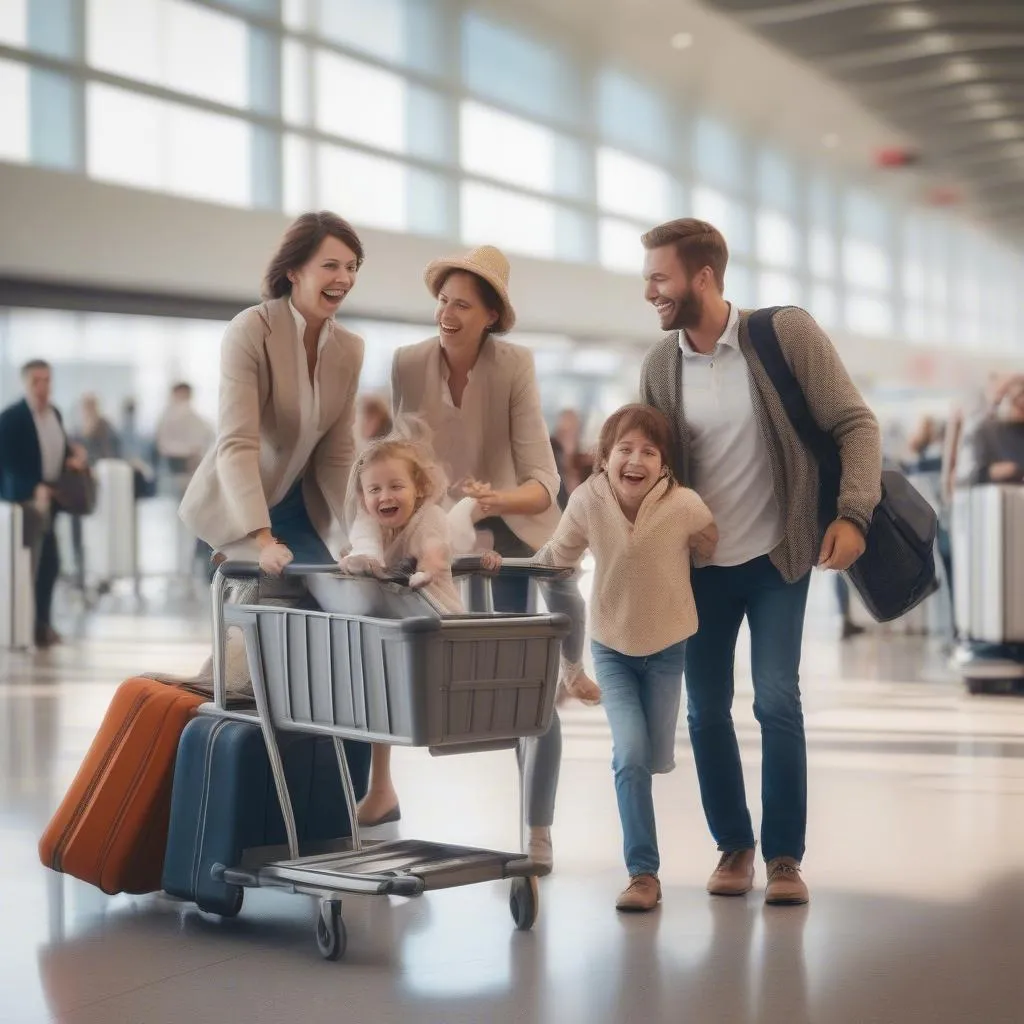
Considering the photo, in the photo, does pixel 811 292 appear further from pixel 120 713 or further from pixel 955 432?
pixel 120 713

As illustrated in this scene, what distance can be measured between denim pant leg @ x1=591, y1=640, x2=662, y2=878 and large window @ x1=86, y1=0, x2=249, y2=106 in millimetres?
13572

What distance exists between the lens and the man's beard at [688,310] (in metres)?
4.05

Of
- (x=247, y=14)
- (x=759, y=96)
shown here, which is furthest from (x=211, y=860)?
(x=759, y=96)

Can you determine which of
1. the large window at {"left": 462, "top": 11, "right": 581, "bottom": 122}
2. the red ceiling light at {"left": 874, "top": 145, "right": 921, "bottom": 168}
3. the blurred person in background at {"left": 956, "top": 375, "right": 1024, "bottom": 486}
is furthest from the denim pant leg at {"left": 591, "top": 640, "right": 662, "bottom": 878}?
the red ceiling light at {"left": 874, "top": 145, "right": 921, "bottom": 168}

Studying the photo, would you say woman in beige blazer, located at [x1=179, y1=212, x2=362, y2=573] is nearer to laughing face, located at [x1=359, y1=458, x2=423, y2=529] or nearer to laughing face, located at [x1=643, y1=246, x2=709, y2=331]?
laughing face, located at [x1=359, y1=458, x2=423, y2=529]

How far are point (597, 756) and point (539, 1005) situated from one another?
3.50m

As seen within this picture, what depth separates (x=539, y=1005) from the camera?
3.18m

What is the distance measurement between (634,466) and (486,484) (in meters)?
0.37

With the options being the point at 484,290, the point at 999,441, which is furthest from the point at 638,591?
the point at 999,441

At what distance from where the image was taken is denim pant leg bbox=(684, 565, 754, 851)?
4.13 metres

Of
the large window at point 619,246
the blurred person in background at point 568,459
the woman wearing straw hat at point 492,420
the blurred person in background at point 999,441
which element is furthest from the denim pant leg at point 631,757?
the large window at point 619,246

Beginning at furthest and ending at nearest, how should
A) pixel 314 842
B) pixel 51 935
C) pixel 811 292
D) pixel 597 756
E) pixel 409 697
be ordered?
pixel 811 292 → pixel 597 756 → pixel 314 842 → pixel 51 935 → pixel 409 697

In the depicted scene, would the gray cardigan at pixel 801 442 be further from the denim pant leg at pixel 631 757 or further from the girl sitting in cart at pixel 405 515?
the girl sitting in cart at pixel 405 515

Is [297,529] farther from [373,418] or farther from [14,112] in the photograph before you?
[14,112]
